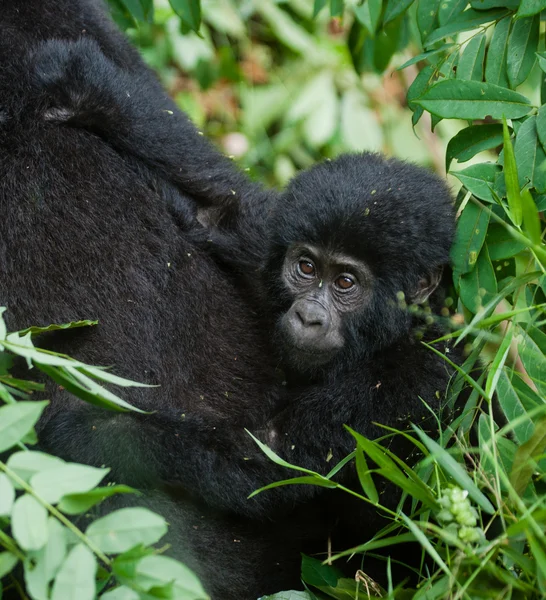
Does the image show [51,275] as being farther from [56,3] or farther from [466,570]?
[466,570]

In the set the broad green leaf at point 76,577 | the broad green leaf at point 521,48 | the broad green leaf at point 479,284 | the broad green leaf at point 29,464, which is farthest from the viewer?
the broad green leaf at point 521,48

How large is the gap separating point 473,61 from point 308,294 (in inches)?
31.5

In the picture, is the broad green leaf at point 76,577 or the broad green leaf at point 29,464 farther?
the broad green leaf at point 29,464

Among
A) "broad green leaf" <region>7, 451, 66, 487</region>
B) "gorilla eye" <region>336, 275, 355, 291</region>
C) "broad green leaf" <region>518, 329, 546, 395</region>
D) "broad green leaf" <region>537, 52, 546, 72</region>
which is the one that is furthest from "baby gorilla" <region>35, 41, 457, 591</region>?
"broad green leaf" <region>7, 451, 66, 487</region>

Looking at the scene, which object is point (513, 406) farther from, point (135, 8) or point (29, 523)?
point (135, 8)

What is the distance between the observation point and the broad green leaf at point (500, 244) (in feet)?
7.18

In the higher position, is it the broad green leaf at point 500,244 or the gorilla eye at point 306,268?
the broad green leaf at point 500,244

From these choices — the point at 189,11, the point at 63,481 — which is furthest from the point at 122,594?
the point at 189,11

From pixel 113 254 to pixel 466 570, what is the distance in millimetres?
1173

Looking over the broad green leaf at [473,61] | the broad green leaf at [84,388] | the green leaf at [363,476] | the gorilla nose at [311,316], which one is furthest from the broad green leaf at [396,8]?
the broad green leaf at [84,388]

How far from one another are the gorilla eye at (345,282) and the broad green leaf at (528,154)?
1.89 feet

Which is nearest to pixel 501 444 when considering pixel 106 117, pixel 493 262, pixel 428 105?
pixel 493 262

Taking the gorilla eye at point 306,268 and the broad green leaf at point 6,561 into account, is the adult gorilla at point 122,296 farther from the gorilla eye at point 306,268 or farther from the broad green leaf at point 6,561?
the broad green leaf at point 6,561

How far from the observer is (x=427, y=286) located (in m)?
2.48
